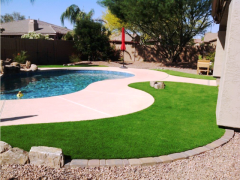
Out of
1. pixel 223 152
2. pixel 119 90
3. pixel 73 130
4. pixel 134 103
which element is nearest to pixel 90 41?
pixel 119 90

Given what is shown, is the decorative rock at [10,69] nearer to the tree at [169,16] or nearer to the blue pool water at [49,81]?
the blue pool water at [49,81]

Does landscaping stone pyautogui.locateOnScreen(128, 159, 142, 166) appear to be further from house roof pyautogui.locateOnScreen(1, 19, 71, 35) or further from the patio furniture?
house roof pyautogui.locateOnScreen(1, 19, 71, 35)

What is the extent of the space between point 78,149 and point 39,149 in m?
0.67

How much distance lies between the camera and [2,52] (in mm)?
15930

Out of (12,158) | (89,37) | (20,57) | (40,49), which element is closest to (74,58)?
(89,37)

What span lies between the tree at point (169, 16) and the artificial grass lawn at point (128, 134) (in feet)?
40.0

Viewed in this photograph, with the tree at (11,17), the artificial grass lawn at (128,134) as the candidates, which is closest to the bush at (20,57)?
the artificial grass lawn at (128,134)

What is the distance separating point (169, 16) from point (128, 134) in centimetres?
1409

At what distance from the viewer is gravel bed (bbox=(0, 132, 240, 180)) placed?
2939 mm

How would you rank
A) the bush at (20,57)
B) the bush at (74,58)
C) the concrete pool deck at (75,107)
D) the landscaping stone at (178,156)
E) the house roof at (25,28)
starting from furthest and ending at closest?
the house roof at (25,28)
the bush at (74,58)
the bush at (20,57)
the concrete pool deck at (75,107)
the landscaping stone at (178,156)

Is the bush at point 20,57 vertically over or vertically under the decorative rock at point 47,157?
over

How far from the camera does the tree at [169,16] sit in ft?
52.4

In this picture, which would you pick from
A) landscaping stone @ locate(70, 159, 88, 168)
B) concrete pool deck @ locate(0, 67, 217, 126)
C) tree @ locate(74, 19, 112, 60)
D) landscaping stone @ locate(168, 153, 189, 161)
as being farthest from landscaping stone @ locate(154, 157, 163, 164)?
tree @ locate(74, 19, 112, 60)

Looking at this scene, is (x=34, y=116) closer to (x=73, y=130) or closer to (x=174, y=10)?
(x=73, y=130)
